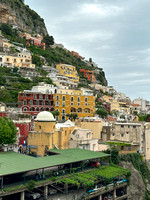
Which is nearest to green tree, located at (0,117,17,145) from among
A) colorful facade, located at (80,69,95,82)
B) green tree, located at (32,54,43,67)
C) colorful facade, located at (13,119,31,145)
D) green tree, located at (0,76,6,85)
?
colorful facade, located at (13,119,31,145)

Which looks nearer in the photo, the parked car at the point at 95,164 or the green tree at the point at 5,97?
the parked car at the point at 95,164

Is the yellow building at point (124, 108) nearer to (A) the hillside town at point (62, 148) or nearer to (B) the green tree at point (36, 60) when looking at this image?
(A) the hillside town at point (62, 148)

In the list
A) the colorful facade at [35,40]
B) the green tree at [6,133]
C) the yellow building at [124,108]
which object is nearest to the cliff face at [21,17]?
the colorful facade at [35,40]

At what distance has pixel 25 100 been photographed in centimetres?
7844

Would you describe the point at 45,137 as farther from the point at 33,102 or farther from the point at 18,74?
the point at 18,74

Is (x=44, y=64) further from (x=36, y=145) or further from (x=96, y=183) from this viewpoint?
(x=96, y=183)

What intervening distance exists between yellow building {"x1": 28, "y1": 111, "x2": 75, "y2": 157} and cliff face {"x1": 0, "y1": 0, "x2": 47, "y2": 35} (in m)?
108

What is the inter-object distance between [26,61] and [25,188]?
3355 inches

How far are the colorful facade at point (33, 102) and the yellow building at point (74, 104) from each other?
3038 millimetres

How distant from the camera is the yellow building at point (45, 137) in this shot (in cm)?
4916

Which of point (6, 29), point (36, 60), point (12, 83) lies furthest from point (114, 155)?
point (6, 29)

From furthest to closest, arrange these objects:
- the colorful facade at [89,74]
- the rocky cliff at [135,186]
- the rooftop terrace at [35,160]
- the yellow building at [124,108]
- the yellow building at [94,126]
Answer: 1. the colorful facade at [89,74]
2. the yellow building at [124,108]
3. the yellow building at [94,126]
4. the rocky cliff at [135,186]
5. the rooftop terrace at [35,160]

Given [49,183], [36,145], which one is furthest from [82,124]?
[49,183]

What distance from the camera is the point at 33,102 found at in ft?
262
